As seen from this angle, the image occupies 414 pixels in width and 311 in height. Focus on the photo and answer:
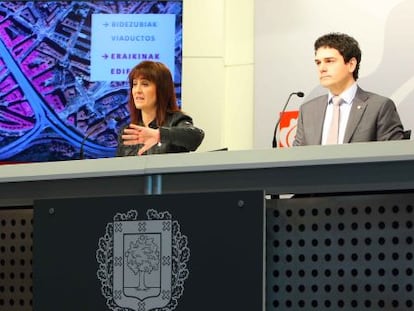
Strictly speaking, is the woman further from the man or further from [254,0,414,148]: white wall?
[254,0,414,148]: white wall

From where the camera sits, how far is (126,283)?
1401 mm

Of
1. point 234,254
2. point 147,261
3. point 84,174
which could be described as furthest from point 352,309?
point 84,174

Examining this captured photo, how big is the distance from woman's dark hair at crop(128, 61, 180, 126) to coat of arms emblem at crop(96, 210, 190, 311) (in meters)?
1.41

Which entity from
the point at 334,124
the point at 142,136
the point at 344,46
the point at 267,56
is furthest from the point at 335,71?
the point at 142,136

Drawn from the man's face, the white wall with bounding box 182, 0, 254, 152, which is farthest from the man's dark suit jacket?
the white wall with bounding box 182, 0, 254, 152

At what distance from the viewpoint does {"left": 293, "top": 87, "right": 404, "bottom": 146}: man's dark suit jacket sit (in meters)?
2.86

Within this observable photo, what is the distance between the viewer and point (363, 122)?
116 inches

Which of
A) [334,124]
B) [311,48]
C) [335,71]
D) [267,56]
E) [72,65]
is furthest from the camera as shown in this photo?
[72,65]

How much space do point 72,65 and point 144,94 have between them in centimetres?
212

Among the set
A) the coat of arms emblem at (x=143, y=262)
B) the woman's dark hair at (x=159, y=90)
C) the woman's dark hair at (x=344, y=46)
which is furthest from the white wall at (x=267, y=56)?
the coat of arms emblem at (x=143, y=262)

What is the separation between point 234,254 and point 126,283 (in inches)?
7.8

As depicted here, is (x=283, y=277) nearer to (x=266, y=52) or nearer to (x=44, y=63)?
(x=266, y=52)

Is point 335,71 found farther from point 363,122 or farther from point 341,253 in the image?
point 341,253

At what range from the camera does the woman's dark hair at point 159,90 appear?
285cm
